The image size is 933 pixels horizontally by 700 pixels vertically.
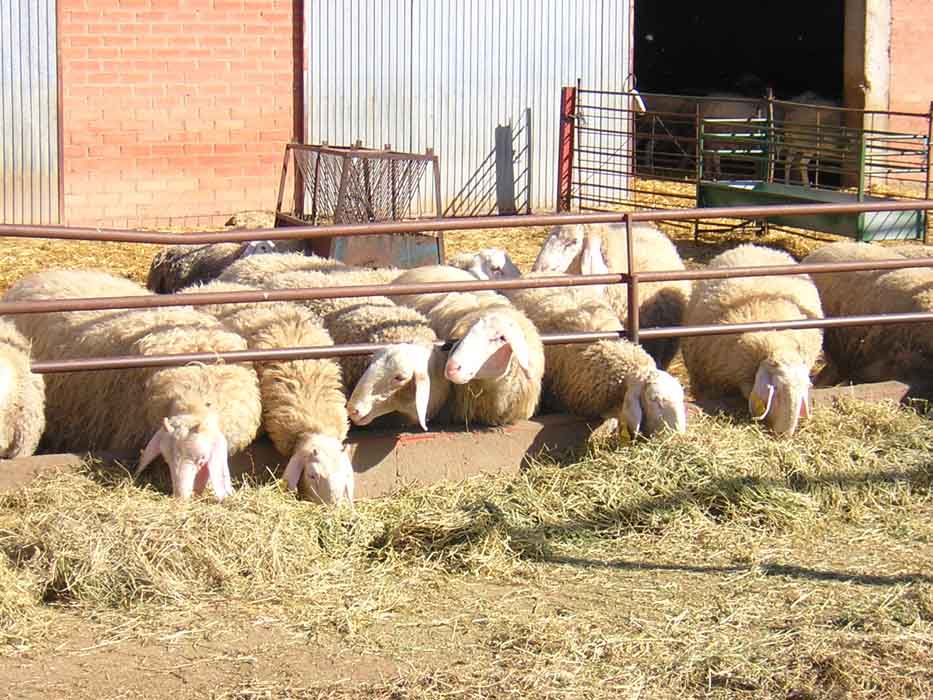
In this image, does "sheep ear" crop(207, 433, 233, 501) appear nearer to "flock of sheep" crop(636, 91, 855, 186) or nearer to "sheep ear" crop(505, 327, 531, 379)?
"sheep ear" crop(505, 327, 531, 379)

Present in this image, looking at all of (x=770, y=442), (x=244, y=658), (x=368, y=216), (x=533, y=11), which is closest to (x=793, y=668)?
(x=244, y=658)

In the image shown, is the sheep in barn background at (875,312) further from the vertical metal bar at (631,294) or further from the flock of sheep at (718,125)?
the flock of sheep at (718,125)

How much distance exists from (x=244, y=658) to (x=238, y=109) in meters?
11.4

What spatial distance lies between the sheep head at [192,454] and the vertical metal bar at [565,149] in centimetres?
1122

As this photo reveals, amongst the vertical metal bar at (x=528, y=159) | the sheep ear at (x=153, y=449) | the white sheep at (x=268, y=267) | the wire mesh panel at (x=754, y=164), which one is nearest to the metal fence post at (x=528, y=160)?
the vertical metal bar at (x=528, y=159)

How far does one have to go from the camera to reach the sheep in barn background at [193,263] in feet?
32.7

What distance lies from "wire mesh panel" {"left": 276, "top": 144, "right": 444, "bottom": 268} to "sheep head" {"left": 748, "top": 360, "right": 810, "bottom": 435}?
415 centimetres

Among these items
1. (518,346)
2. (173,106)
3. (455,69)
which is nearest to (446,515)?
(518,346)

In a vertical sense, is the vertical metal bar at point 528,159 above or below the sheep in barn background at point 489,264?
above

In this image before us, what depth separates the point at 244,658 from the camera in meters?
4.42

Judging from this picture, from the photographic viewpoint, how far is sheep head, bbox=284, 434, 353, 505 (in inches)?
223

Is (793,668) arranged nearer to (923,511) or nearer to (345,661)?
(345,661)

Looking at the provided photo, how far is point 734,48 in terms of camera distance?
27.6 metres

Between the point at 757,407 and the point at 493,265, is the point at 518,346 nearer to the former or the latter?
the point at 757,407
